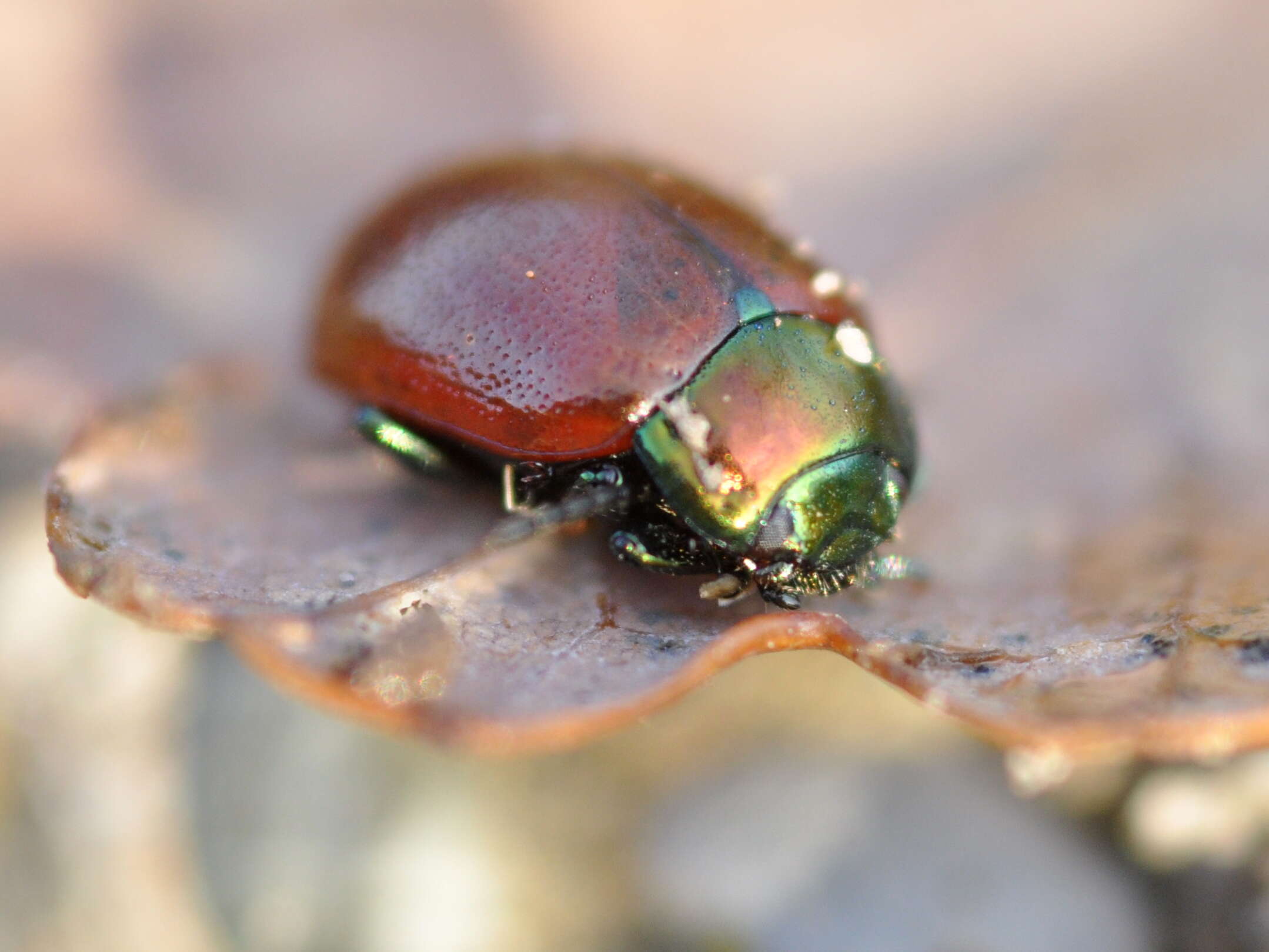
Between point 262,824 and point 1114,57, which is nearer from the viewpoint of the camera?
point 262,824

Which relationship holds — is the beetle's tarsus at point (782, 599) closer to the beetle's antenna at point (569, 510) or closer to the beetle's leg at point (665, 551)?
the beetle's leg at point (665, 551)

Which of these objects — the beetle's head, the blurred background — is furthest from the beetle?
the blurred background

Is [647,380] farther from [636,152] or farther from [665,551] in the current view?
[636,152]

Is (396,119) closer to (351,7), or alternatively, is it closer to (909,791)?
(351,7)

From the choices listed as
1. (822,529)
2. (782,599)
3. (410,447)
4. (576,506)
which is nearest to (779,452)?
(822,529)

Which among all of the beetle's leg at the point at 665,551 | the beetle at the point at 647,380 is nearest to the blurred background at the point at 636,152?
the beetle's leg at the point at 665,551

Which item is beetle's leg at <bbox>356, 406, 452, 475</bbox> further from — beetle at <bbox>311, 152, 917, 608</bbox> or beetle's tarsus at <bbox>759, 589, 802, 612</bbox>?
beetle's tarsus at <bbox>759, 589, 802, 612</bbox>

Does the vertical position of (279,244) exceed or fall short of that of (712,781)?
it exceeds it

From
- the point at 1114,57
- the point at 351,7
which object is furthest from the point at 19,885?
the point at 1114,57
